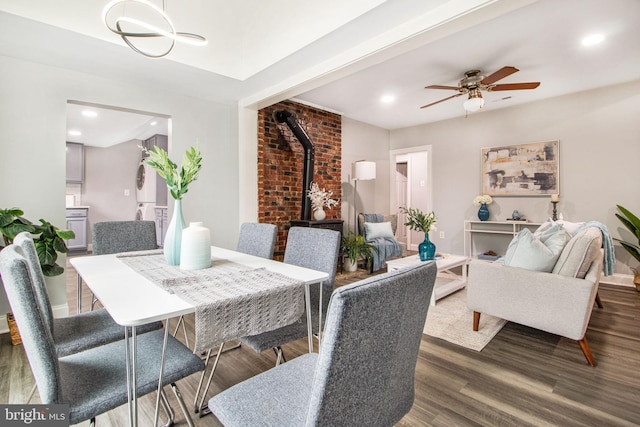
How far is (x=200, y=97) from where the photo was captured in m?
3.69

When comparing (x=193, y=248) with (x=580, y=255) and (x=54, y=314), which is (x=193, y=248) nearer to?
(x=54, y=314)

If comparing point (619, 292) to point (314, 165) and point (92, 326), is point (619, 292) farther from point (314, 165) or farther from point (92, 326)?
point (92, 326)

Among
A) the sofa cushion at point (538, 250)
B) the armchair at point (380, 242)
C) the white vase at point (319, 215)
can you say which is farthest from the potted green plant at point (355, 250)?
the sofa cushion at point (538, 250)

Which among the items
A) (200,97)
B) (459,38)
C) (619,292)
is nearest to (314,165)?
(200,97)

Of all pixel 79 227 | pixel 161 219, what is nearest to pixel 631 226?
pixel 161 219

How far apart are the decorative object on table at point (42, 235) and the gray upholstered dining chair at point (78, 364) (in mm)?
1577

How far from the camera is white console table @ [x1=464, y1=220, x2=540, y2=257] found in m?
4.70

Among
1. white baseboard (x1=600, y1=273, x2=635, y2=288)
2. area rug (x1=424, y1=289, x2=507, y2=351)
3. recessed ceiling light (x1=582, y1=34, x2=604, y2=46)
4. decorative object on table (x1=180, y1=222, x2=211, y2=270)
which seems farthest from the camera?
white baseboard (x1=600, y1=273, x2=635, y2=288)

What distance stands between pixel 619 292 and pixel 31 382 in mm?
5453

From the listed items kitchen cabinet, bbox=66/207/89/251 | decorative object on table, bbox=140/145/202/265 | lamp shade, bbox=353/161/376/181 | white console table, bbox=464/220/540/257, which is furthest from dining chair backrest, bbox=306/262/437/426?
kitchen cabinet, bbox=66/207/89/251

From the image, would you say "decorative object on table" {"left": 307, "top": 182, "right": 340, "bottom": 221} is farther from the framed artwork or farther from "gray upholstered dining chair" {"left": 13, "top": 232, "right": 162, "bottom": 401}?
"gray upholstered dining chair" {"left": 13, "top": 232, "right": 162, "bottom": 401}

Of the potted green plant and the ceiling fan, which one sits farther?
the potted green plant

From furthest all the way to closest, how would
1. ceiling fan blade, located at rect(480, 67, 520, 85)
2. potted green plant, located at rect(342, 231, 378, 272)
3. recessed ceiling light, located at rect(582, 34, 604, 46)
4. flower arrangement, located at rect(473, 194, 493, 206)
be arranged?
1. flower arrangement, located at rect(473, 194, 493, 206)
2. potted green plant, located at rect(342, 231, 378, 272)
3. ceiling fan blade, located at rect(480, 67, 520, 85)
4. recessed ceiling light, located at rect(582, 34, 604, 46)

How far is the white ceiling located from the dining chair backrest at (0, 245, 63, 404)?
223cm
